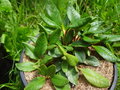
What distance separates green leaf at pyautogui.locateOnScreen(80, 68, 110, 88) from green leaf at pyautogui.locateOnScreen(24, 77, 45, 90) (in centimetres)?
21

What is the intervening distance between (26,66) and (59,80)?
0.19 m

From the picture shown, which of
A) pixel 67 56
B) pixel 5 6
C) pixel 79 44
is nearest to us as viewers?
pixel 67 56

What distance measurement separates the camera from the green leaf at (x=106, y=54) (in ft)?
4.07

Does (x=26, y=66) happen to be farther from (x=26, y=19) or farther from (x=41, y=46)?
(x=26, y=19)

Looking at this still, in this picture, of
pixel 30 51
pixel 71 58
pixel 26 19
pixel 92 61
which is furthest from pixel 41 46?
pixel 26 19

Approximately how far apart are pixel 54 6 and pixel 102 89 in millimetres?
503

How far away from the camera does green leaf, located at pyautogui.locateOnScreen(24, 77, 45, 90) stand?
114cm

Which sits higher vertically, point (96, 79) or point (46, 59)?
point (46, 59)

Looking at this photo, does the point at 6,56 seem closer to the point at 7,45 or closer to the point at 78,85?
the point at 7,45

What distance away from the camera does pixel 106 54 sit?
1.25m

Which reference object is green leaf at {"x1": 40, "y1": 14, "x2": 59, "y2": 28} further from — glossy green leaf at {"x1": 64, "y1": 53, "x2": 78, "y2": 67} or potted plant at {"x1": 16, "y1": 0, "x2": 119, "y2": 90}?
glossy green leaf at {"x1": 64, "y1": 53, "x2": 78, "y2": 67}

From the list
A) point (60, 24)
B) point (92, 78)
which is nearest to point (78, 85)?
point (92, 78)

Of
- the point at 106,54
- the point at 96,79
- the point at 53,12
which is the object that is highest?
the point at 53,12

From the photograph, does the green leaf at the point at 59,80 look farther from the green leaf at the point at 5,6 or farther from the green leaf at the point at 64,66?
the green leaf at the point at 5,6
